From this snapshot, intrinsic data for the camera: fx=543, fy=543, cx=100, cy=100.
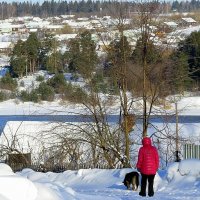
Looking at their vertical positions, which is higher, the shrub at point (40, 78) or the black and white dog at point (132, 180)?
the black and white dog at point (132, 180)

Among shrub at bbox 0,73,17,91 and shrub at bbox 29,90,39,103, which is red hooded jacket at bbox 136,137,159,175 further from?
shrub at bbox 0,73,17,91

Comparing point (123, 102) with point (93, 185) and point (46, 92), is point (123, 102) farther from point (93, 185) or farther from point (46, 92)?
point (46, 92)

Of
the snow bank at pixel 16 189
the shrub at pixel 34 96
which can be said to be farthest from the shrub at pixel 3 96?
the snow bank at pixel 16 189

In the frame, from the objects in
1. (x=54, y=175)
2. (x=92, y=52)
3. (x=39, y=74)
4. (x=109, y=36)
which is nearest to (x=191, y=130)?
(x=92, y=52)

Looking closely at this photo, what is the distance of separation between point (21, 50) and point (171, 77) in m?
33.6

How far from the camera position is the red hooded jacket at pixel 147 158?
989cm

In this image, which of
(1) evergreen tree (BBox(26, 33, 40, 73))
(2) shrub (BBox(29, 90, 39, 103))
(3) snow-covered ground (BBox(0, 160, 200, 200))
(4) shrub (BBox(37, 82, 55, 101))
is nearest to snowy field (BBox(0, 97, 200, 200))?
(3) snow-covered ground (BBox(0, 160, 200, 200))

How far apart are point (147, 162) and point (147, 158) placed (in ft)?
0.27

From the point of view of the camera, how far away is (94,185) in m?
12.0

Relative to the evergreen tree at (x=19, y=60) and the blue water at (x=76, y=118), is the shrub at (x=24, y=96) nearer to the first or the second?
the blue water at (x=76, y=118)

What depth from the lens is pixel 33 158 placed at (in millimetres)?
17359

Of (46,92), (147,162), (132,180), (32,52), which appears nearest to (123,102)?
(132,180)

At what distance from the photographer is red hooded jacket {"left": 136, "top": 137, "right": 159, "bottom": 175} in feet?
32.4

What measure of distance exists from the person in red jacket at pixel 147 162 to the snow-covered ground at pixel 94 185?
22 centimetres
